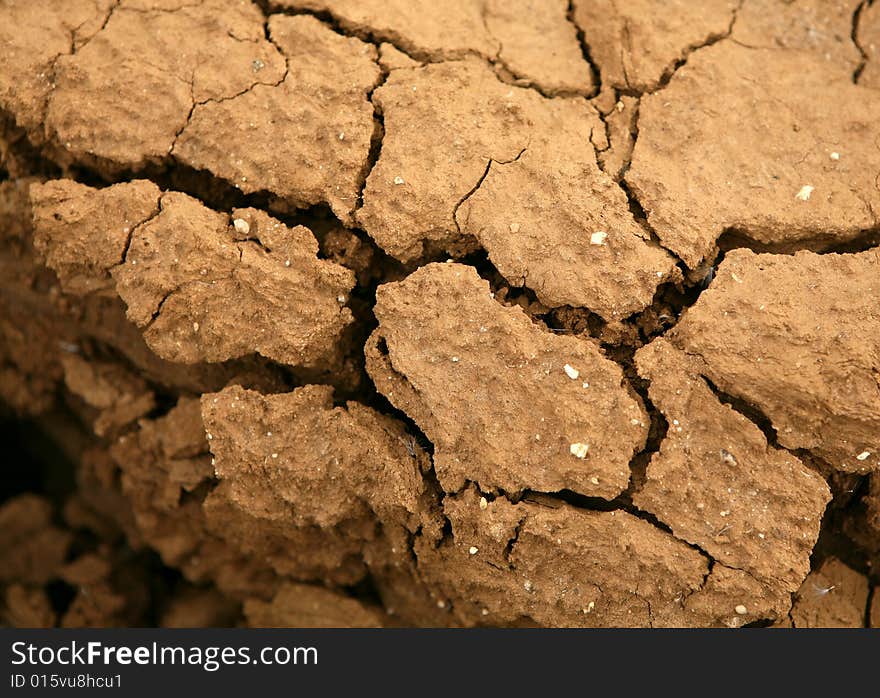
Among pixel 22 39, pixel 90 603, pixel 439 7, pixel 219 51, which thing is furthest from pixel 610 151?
pixel 90 603

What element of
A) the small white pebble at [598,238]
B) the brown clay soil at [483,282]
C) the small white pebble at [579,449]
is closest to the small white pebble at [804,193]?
the brown clay soil at [483,282]

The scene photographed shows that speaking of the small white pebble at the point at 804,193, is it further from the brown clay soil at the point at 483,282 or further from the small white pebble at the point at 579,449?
the small white pebble at the point at 579,449

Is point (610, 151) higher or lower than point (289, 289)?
higher

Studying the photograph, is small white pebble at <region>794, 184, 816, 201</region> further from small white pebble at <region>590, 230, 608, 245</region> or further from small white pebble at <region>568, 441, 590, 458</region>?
small white pebble at <region>568, 441, 590, 458</region>

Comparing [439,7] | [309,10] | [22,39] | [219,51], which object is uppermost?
[439,7]

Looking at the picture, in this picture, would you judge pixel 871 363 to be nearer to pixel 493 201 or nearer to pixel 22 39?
pixel 493 201

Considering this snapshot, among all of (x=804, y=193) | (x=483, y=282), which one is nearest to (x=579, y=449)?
(x=483, y=282)
